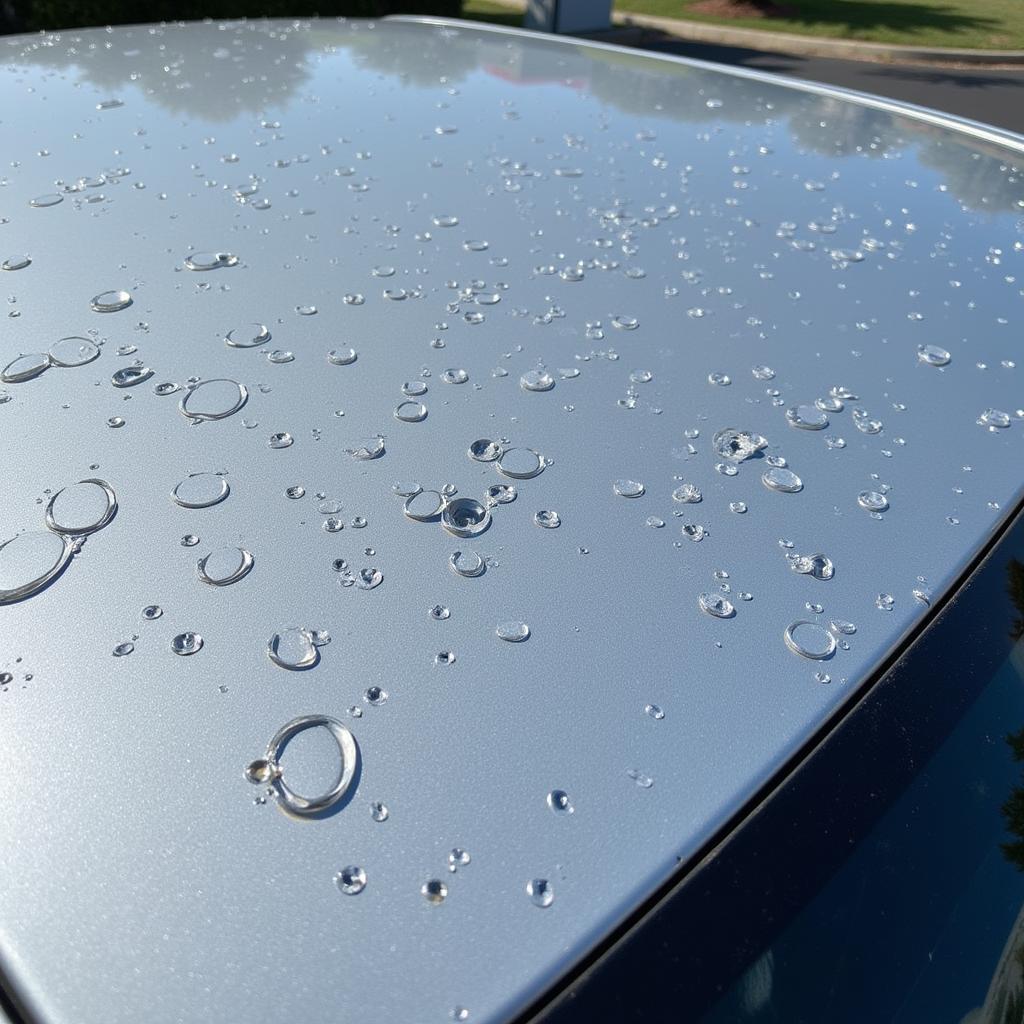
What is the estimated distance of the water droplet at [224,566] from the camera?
0.74 m

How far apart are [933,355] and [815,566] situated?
0.49 metres

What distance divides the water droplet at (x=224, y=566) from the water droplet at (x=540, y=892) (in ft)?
1.24

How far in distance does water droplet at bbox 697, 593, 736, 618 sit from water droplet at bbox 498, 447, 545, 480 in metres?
0.23

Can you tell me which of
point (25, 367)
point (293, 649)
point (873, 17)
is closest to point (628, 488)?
point (293, 649)

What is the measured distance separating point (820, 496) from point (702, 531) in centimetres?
15

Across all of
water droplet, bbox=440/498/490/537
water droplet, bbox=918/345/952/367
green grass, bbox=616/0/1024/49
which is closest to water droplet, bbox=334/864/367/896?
water droplet, bbox=440/498/490/537

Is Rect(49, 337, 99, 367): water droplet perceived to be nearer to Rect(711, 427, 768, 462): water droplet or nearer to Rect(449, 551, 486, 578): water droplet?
Rect(449, 551, 486, 578): water droplet

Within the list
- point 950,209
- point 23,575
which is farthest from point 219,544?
point 950,209

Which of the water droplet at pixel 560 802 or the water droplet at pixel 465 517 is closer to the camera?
→ the water droplet at pixel 560 802

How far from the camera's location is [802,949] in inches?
23.3

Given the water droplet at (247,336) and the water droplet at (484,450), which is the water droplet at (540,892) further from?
the water droplet at (247,336)

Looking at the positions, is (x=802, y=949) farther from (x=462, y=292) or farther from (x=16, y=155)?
(x=16, y=155)

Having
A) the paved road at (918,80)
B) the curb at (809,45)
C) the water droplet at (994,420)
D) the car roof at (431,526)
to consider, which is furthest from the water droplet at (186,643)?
the curb at (809,45)

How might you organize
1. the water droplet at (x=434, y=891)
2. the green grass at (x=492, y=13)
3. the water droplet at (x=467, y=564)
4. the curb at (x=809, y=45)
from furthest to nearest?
the green grass at (x=492, y=13)
the curb at (x=809, y=45)
the water droplet at (x=467, y=564)
the water droplet at (x=434, y=891)
